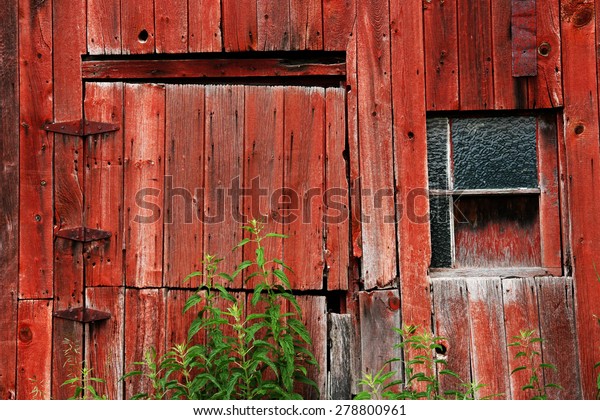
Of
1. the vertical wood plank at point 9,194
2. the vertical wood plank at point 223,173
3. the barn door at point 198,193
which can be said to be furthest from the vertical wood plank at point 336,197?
the vertical wood plank at point 9,194

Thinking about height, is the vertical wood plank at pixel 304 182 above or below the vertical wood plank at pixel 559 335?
above

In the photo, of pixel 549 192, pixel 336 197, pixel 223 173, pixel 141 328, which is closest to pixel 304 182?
pixel 336 197

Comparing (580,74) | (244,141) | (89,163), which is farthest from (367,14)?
(89,163)

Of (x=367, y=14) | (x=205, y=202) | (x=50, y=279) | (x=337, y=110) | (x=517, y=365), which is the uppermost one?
(x=367, y=14)

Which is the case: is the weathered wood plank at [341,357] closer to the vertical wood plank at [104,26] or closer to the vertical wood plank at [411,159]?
the vertical wood plank at [411,159]

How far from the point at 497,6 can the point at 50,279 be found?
3.33 metres

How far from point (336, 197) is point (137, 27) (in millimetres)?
1690

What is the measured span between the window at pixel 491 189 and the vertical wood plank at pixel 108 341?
2.02 metres

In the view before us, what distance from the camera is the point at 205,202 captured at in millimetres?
4215

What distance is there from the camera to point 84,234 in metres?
4.18

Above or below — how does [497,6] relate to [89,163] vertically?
above

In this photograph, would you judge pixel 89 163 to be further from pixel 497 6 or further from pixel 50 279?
pixel 497 6

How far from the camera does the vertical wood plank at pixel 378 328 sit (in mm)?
4152

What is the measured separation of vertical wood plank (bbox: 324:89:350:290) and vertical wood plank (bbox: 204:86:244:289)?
0.55 metres
